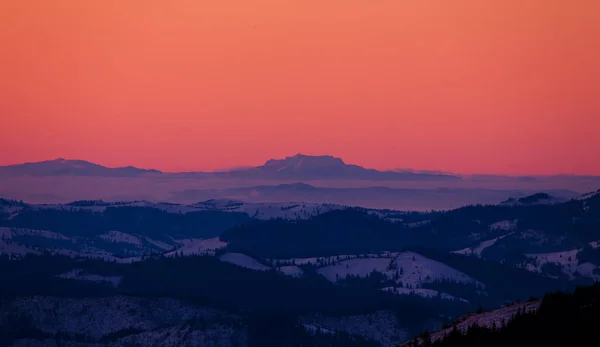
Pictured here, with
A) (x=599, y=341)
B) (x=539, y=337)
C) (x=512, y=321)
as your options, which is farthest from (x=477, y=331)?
(x=599, y=341)

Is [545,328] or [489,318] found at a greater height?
[545,328]

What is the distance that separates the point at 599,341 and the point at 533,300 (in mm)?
37320

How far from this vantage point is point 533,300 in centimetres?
15212

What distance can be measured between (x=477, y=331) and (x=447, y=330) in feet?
52.5

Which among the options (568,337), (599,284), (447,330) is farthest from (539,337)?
(447,330)

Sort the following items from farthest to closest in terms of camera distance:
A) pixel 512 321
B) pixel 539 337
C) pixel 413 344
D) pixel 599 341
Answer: pixel 413 344 → pixel 512 321 → pixel 539 337 → pixel 599 341

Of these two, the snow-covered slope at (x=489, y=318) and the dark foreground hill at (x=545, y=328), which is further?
the snow-covered slope at (x=489, y=318)

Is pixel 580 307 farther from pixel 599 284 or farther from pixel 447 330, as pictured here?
pixel 447 330

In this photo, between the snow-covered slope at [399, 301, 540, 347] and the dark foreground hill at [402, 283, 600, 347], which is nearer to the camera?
the dark foreground hill at [402, 283, 600, 347]

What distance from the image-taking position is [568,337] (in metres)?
121

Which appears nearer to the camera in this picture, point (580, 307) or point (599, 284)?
point (580, 307)

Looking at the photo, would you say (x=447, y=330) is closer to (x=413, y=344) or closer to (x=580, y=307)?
(x=413, y=344)

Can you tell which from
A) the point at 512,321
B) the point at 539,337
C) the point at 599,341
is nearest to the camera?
the point at 599,341

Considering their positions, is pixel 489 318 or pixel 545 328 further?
pixel 489 318
